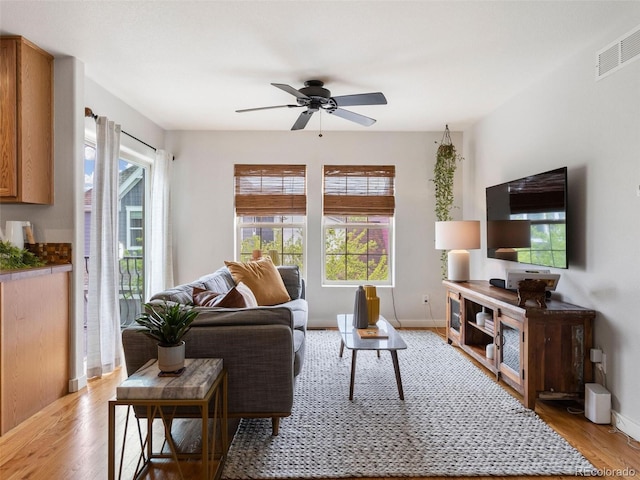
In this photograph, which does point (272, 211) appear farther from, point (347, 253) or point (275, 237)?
point (347, 253)

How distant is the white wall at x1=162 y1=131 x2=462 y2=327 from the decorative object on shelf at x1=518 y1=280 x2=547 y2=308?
227 centimetres

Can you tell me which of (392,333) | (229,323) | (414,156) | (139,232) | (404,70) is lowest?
(392,333)

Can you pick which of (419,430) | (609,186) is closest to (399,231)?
(609,186)

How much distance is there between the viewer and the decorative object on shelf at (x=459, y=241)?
3.89 metres

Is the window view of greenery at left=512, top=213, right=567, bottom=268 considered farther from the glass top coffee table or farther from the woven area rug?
the glass top coffee table

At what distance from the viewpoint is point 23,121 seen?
2.66m

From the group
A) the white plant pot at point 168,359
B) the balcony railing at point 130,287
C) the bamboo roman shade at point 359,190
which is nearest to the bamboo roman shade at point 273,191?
the bamboo roman shade at point 359,190

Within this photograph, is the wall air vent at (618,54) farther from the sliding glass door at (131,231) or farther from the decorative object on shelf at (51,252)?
the sliding glass door at (131,231)

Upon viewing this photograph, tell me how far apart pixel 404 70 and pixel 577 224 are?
175 centimetres

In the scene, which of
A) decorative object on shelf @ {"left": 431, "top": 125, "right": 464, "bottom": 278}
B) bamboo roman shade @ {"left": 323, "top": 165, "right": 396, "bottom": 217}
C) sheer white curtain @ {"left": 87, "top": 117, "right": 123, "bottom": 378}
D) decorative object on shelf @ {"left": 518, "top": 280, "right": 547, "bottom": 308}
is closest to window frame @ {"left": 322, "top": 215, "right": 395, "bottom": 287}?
bamboo roman shade @ {"left": 323, "top": 165, "right": 396, "bottom": 217}

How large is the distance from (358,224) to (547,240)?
2.41 m

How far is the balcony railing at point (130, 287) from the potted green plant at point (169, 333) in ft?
9.23

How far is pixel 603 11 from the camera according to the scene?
2.26 meters

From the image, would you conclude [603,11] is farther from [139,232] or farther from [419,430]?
[139,232]
